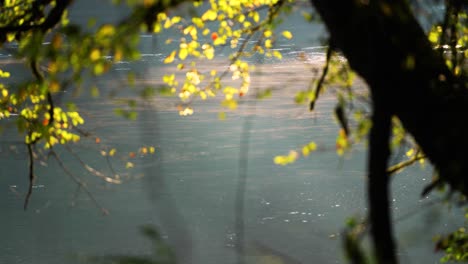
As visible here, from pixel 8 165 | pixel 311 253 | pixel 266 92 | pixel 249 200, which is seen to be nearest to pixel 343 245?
pixel 266 92

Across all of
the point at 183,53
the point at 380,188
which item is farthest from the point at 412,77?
the point at 183,53

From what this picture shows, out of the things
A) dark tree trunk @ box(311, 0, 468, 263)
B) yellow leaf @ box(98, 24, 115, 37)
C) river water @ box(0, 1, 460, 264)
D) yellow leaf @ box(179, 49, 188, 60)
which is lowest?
river water @ box(0, 1, 460, 264)

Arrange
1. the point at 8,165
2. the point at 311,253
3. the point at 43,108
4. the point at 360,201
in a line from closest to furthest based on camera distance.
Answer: the point at 43,108, the point at 311,253, the point at 360,201, the point at 8,165

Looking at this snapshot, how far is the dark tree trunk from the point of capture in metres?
3.27

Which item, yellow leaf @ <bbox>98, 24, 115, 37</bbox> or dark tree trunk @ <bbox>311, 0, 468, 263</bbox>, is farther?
dark tree trunk @ <bbox>311, 0, 468, 263</bbox>

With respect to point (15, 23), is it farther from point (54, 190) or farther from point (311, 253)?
point (54, 190)

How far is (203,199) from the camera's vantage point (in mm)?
17859

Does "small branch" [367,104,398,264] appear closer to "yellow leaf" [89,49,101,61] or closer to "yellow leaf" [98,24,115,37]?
"yellow leaf" [98,24,115,37]

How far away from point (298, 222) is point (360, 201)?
2.16 metres

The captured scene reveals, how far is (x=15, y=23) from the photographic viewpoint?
518 centimetres

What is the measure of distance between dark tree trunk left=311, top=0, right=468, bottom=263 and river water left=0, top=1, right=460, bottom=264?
20.7 feet

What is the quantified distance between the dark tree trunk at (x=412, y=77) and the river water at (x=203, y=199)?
6.32 m

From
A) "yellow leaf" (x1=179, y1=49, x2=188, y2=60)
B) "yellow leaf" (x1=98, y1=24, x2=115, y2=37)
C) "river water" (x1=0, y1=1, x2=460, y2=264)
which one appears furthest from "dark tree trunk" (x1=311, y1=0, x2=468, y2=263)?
"river water" (x1=0, y1=1, x2=460, y2=264)

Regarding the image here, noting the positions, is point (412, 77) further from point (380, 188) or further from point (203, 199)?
point (203, 199)
